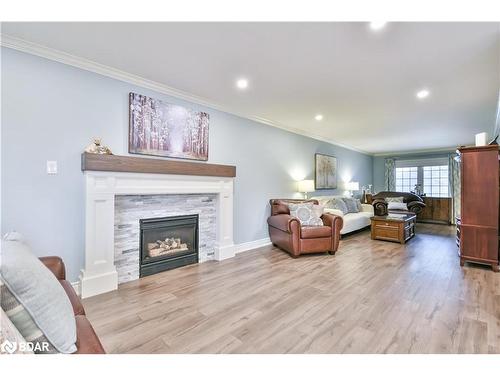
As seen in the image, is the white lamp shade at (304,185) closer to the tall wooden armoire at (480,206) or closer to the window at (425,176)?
the tall wooden armoire at (480,206)

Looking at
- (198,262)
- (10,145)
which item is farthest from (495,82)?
(10,145)

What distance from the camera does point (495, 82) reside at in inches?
114

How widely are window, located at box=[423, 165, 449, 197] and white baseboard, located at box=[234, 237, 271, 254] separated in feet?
21.1

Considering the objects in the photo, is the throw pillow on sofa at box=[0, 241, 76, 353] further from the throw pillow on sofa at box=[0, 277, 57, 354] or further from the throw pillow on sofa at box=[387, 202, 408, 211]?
the throw pillow on sofa at box=[387, 202, 408, 211]

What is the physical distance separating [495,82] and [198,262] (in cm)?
433

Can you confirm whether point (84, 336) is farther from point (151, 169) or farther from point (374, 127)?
point (374, 127)

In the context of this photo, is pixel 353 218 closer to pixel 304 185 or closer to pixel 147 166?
pixel 304 185

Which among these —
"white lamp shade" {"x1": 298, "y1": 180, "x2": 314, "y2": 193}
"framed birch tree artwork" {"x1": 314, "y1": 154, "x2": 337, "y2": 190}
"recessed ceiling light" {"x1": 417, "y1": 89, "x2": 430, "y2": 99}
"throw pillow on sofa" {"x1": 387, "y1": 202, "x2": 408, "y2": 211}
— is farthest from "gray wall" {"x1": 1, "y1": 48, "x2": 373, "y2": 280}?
"throw pillow on sofa" {"x1": 387, "y1": 202, "x2": 408, "y2": 211}

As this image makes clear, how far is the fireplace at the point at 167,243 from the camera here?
3025 mm

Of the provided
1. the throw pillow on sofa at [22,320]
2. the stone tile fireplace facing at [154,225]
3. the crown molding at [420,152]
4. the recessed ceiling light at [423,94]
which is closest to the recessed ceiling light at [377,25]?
the recessed ceiling light at [423,94]

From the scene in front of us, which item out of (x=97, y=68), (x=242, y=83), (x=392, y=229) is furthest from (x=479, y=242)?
(x=97, y=68)

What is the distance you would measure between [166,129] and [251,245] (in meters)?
2.36

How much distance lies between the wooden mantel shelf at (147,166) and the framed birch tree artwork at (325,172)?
2.90 meters

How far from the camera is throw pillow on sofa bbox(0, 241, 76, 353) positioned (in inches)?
34.8
